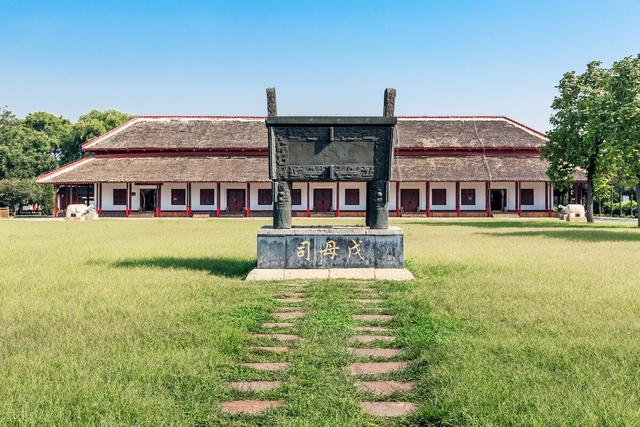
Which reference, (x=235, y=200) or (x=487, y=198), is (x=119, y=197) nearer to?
(x=235, y=200)

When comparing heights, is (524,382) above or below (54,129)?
below

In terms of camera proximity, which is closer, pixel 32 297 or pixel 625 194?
pixel 32 297

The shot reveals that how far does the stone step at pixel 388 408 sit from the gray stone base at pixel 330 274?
17.0ft

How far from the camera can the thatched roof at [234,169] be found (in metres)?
35.3

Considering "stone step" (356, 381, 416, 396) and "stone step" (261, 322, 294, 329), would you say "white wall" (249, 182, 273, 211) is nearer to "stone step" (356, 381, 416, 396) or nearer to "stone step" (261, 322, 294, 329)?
"stone step" (261, 322, 294, 329)

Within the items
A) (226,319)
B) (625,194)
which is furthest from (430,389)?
(625,194)

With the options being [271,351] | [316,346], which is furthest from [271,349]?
[316,346]

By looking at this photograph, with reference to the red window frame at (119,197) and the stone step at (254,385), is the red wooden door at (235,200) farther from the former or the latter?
the stone step at (254,385)

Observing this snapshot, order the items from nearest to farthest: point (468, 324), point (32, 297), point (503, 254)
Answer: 1. point (468, 324)
2. point (32, 297)
3. point (503, 254)

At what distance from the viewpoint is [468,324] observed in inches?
206

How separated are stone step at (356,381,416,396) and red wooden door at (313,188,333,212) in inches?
1355

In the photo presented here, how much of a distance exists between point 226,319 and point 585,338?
3375 millimetres

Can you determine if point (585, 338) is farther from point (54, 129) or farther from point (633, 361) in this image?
point (54, 129)

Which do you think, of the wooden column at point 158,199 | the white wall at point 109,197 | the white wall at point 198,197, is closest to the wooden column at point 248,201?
the white wall at point 198,197
